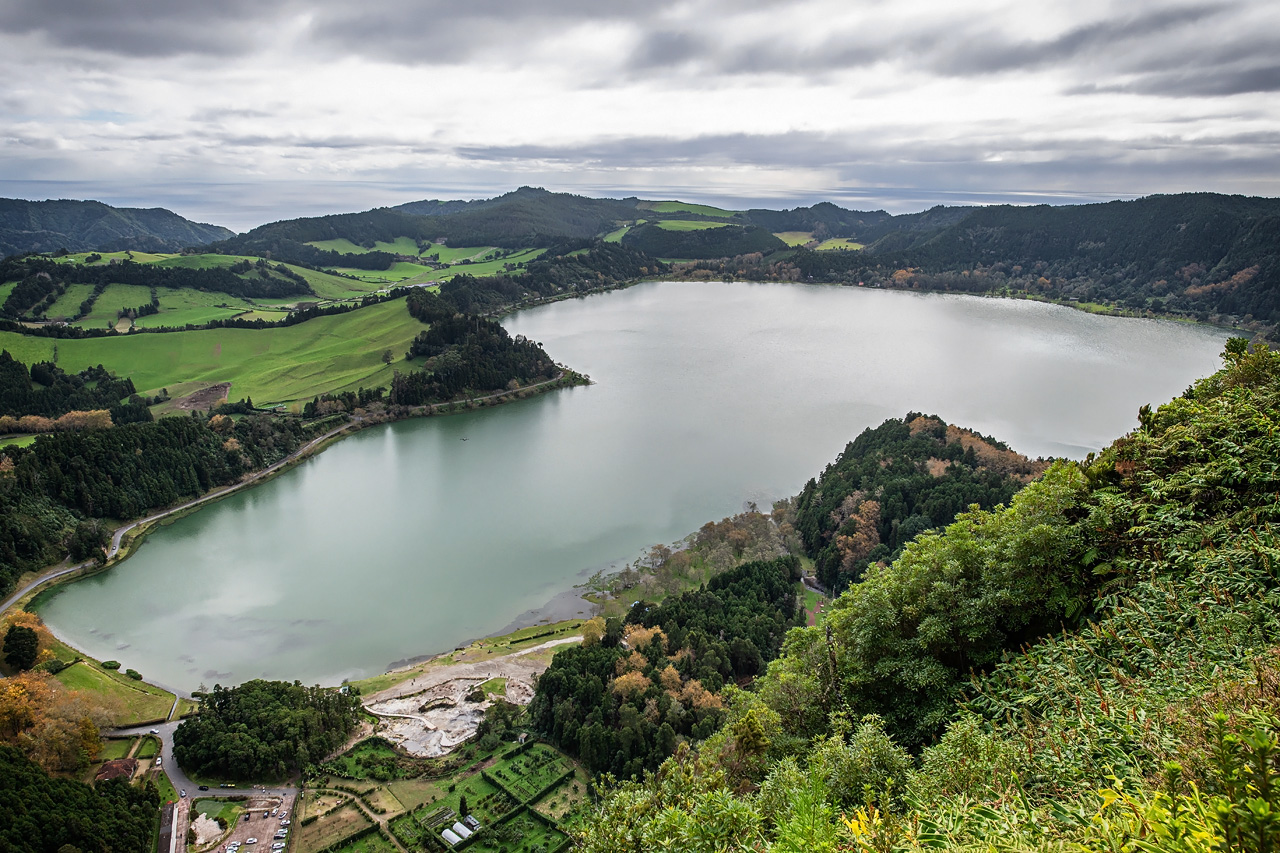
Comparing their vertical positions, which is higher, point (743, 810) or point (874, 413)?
point (743, 810)

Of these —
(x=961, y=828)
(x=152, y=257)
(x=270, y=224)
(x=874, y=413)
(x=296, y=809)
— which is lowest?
(x=296, y=809)

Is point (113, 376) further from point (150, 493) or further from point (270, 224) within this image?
point (270, 224)

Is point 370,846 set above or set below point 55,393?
below

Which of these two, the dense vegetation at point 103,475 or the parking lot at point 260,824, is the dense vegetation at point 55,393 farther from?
the parking lot at point 260,824

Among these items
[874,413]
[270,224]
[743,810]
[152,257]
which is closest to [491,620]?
[743,810]

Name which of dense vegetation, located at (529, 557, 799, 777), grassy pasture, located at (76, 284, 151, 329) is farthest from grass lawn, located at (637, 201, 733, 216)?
dense vegetation, located at (529, 557, 799, 777)

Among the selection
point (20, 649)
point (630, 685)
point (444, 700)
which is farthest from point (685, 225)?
point (20, 649)

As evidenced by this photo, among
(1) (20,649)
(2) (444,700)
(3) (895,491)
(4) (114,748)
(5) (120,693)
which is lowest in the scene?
(4) (114,748)

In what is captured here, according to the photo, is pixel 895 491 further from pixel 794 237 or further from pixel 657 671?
pixel 794 237
